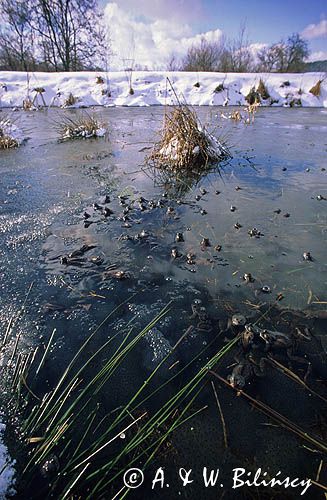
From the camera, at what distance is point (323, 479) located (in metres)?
0.93

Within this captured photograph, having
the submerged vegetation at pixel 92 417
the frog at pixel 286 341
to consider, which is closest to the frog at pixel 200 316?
the submerged vegetation at pixel 92 417

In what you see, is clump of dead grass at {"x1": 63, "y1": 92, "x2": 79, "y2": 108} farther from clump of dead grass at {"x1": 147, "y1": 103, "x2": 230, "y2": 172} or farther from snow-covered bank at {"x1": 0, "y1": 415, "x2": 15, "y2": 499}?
snow-covered bank at {"x1": 0, "y1": 415, "x2": 15, "y2": 499}

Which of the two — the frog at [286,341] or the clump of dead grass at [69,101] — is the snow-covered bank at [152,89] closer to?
the clump of dead grass at [69,101]

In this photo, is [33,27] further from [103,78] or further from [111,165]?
[111,165]

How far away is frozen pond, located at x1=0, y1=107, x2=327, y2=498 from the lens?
4.38 ft

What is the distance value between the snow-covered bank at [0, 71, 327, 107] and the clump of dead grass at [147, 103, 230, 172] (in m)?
9.65

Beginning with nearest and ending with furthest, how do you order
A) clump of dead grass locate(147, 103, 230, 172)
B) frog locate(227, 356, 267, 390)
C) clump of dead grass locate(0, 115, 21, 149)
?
frog locate(227, 356, 267, 390), clump of dead grass locate(147, 103, 230, 172), clump of dead grass locate(0, 115, 21, 149)

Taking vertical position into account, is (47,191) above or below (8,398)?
above

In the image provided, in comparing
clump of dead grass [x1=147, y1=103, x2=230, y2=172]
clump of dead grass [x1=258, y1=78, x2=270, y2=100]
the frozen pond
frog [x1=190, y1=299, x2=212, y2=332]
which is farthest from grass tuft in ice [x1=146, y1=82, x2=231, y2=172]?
clump of dead grass [x1=258, y1=78, x2=270, y2=100]

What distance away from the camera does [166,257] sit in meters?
2.13

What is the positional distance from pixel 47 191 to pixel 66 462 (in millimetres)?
3074

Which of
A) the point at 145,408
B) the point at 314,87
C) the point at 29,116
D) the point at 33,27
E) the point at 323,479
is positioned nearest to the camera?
the point at 323,479

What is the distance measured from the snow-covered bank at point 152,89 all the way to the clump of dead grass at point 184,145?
9648 millimetres

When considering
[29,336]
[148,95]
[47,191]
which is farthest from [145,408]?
[148,95]
